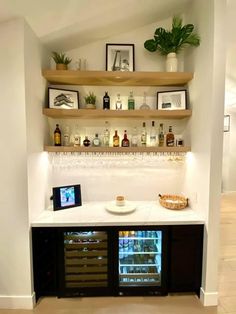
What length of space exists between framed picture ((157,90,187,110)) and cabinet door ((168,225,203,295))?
135 cm

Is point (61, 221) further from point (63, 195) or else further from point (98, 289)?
point (98, 289)

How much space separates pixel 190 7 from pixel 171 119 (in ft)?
4.15

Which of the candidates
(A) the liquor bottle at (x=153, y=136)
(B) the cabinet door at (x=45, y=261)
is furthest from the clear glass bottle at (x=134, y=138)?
(B) the cabinet door at (x=45, y=261)

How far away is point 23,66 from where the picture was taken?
78.5 inches

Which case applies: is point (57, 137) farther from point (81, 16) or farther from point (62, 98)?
point (81, 16)

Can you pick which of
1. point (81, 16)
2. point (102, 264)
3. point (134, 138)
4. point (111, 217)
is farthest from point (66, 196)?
point (81, 16)

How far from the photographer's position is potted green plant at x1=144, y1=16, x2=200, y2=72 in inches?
92.3

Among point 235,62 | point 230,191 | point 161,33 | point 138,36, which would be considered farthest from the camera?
point 230,191

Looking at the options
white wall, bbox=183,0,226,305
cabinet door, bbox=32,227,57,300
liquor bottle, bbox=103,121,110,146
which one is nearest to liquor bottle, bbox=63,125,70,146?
liquor bottle, bbox=103,121,110,146

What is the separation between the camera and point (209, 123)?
2104 mm

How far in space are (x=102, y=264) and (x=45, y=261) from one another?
578 millimetres

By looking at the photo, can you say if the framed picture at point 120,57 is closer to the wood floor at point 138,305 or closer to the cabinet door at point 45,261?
the cabinet door at point 45,261

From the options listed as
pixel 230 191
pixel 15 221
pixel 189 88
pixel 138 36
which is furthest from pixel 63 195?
pixel 230 191

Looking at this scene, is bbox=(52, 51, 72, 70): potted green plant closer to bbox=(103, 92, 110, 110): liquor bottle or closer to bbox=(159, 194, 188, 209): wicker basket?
bbox=(103, 92, 110, 110): liquor bottle
